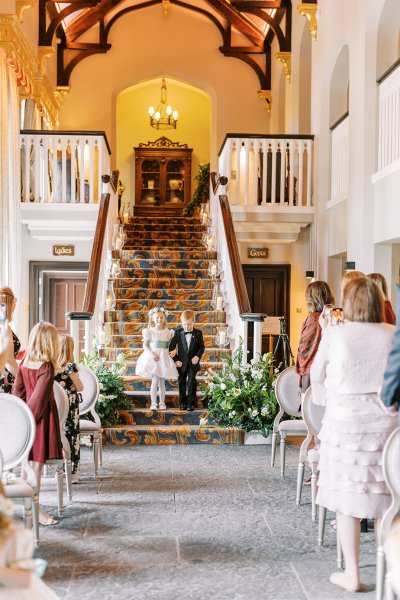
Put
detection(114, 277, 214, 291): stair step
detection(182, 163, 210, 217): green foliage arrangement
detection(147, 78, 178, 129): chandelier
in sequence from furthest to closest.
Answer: detection(182, 163, 210, 217): green foliage arrangement
detection(147, 78, 178, 129): chandelier
detection(114, 277, 214, 291): stair step

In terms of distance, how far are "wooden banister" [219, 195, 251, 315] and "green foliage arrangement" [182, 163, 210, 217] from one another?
6523mm

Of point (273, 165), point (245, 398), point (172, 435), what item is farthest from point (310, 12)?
point (172, 435)

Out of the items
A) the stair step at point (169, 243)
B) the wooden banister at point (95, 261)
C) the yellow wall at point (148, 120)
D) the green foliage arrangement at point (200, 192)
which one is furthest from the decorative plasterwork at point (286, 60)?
the wooden banister at point (95, 261)

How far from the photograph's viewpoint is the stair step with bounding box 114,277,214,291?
10727 millimetres

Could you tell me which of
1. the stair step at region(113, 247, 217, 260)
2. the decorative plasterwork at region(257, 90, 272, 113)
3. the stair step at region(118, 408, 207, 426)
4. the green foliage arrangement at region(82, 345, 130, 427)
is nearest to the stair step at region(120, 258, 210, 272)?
the stair step at region(113, 247, 217, 260)

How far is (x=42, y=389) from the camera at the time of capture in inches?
184

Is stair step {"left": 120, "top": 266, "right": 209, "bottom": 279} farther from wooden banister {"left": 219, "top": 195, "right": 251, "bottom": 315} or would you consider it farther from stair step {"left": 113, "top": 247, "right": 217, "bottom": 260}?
wooden banister {"left": 219, "top": 195, "right": 251, "bottom": 315}

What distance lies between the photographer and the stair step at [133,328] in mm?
9742

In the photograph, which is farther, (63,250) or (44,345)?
(63,250)

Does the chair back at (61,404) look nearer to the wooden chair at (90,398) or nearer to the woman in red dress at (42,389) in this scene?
the woman in red dress at (42,389)

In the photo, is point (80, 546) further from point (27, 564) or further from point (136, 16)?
point (136, 16)

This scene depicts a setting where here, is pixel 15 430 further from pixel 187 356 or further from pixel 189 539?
pixel 187 356

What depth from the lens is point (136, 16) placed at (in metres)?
16.2

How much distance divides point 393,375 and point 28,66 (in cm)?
1068
